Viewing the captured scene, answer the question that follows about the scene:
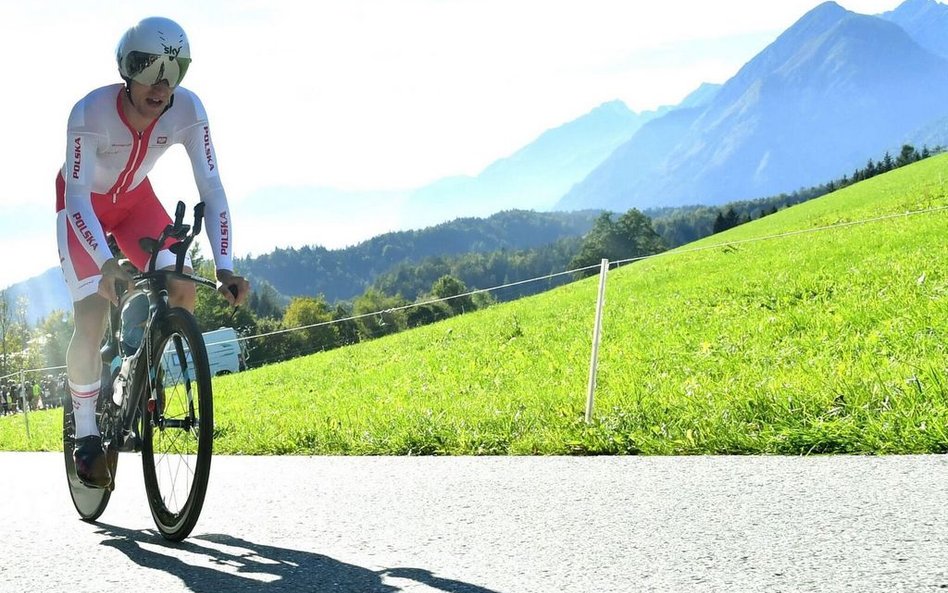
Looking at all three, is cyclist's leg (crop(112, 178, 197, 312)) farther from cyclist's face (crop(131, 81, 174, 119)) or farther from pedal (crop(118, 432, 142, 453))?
pedal (crop(118, 432, 142, 453))

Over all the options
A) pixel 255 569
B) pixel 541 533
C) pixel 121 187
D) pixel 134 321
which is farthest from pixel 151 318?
pixel 541 533

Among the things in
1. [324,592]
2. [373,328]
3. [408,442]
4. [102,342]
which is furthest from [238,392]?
[373,328]

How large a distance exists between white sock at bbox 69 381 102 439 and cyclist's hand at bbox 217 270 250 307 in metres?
1.02

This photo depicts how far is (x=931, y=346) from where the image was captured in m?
9.02

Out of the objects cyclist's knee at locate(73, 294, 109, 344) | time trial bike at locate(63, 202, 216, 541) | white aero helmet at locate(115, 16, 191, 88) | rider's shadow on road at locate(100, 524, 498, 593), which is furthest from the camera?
cyclist's knee at locate(73, 294, 109, 344)

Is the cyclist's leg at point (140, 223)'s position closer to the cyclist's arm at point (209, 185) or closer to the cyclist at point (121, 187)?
the cyclist at point (121, 187)

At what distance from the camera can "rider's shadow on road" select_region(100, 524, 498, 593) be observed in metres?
3.28

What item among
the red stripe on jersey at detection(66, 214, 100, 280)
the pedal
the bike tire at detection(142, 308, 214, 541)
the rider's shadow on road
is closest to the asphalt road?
the rider's shadow on road

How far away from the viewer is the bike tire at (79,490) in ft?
16.4

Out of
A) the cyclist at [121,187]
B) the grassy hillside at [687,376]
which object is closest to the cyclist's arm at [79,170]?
the cyclist at [121,187]

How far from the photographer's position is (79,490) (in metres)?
5.23

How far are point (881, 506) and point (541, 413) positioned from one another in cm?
434

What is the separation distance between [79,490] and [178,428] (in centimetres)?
140

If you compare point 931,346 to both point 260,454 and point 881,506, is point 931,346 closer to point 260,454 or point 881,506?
point 881,506
